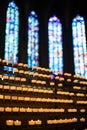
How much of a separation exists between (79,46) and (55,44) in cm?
137

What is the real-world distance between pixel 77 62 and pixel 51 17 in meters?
2.92

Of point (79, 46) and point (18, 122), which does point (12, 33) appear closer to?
point (79, 46)

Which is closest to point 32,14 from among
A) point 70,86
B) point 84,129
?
point 70,86

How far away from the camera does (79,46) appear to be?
15.1m

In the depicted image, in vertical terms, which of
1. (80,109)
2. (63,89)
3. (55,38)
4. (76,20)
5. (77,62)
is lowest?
(80,109)

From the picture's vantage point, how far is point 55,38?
1498cm

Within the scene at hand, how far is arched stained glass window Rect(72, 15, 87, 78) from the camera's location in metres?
14.7

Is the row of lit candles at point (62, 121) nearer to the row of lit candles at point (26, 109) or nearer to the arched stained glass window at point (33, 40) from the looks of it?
the row of lit candles at point (26, 109)

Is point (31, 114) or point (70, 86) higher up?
point (70, 86)

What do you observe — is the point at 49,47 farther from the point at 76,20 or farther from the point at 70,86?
the point at 70,86

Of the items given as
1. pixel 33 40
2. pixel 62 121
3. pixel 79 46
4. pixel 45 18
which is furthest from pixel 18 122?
pixel 79 46

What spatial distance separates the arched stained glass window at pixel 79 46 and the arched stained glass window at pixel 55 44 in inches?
31.7

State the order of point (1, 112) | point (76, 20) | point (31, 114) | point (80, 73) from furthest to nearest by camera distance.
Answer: point (76, 20), point (80, 73), point (31, 114), point (1, 112)

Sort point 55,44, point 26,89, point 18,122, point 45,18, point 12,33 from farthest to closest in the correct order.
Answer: point 55,44 < point 45,18 < point 12,33 < point 26,89 < point 18,122
